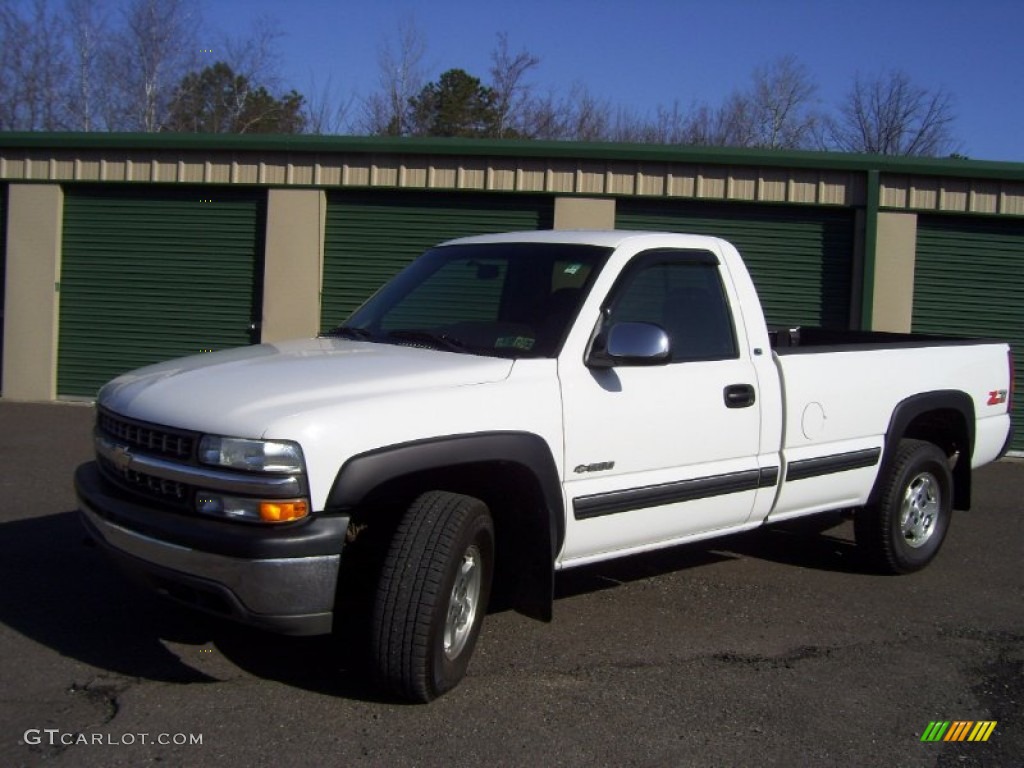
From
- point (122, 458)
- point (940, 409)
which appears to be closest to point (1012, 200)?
point (940, 409)

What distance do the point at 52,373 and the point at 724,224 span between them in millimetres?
8596

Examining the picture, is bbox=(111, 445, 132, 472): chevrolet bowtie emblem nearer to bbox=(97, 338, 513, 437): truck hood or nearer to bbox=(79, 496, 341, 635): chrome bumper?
bbox=(97, 338, 513, 437): truck hood

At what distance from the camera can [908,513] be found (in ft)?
21.0

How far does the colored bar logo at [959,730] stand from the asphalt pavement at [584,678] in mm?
31

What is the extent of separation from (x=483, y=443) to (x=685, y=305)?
175cm

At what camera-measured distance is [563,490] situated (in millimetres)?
4414

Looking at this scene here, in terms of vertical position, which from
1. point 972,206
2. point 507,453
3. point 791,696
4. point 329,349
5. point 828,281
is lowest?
point 791,696

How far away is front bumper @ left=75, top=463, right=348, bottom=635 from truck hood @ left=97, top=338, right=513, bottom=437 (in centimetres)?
37

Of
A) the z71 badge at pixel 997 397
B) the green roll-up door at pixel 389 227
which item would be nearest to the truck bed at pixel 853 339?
the z71 badge at pixel 997 397

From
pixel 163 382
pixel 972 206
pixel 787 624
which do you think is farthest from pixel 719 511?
pixel 972 206

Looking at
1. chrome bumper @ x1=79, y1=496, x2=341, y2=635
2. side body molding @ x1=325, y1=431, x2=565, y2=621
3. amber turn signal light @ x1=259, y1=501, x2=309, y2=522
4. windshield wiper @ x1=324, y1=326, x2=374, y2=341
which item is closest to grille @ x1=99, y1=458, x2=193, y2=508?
chrome bumper @ x1=79, y1=496, x2=341, y2=635

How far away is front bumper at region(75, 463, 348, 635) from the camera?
143 inches

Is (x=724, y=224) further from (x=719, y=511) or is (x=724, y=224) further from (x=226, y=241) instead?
(x=719, y=511)

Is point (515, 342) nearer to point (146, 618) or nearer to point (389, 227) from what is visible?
point (146, 618)
